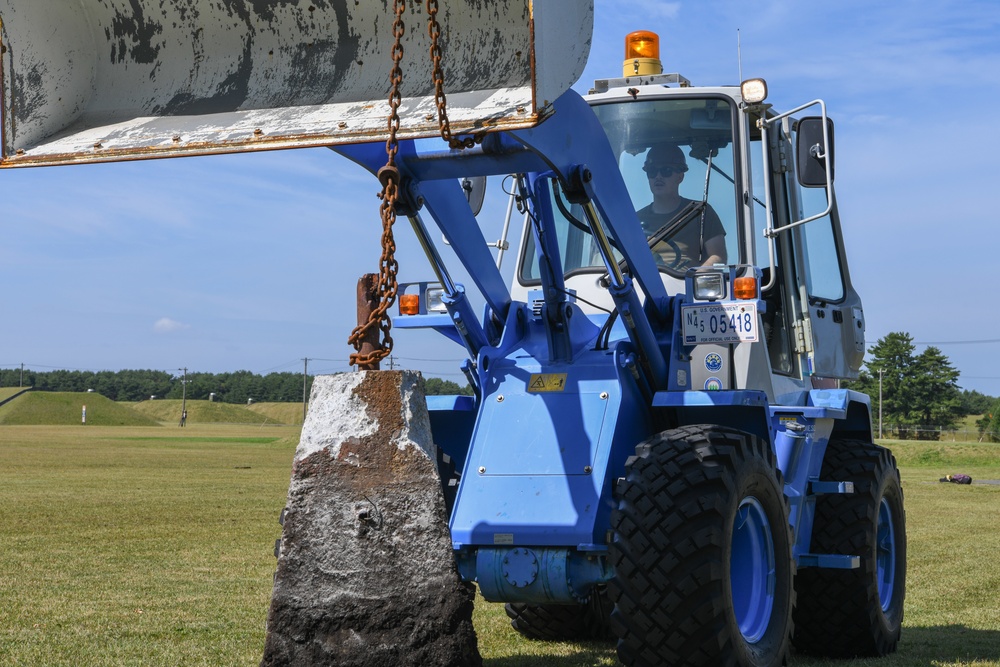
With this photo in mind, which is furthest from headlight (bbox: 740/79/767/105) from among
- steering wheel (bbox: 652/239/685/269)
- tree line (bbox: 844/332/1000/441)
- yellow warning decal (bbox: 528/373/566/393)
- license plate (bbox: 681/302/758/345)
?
tree line (bbox: 844/332/1000/441)

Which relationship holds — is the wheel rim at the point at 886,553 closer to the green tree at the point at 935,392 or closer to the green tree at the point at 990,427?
the green tree at the point at 990,427

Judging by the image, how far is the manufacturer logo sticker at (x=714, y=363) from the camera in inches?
250

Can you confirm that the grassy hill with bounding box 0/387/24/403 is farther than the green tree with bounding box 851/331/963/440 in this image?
Yes

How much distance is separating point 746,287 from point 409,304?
186cm

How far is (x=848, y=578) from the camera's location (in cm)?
707

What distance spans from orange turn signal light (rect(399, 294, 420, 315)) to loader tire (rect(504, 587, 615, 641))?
6.49 ft

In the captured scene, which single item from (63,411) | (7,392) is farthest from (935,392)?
(7,392)

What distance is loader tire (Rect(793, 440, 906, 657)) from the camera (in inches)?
278

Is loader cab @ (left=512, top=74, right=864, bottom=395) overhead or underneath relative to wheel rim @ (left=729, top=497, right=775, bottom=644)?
overhead

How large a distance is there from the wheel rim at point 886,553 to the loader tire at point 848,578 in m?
0.25

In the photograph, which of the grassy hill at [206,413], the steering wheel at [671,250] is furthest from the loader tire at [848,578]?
the grassy hill at [206,413]

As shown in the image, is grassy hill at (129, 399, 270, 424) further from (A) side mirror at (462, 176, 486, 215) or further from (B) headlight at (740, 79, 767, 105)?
(B) headlight at (740, 79, 767, 105)

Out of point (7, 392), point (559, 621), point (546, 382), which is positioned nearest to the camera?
point (546, 382)

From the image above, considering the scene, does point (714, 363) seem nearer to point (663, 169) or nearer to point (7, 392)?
point (663, 169)
